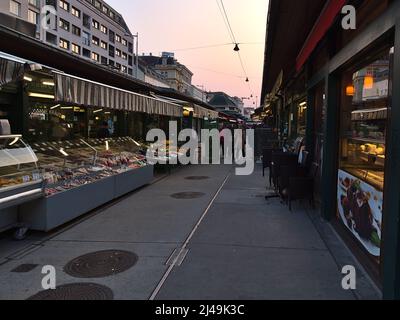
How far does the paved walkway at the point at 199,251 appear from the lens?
3.75 m

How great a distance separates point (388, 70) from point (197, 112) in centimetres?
1418

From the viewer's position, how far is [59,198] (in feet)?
18.9

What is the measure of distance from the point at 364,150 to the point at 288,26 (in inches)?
136

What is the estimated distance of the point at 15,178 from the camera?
5172 millimetres

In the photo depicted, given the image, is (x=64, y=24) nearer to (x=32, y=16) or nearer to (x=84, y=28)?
(x=84, y=28)

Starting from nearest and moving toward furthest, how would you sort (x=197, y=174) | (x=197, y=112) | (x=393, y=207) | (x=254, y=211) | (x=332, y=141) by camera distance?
(x=393, y=207) → (x=332, y=141) → (x=254, y=211) → (x=197, y=174) → (x=197, y=112)

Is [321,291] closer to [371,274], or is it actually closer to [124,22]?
[371,274]

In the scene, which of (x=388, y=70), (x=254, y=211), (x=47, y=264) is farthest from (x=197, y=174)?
(x=388, y=70)

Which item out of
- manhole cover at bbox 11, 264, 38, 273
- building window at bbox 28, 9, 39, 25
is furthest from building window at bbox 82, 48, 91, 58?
manhole cover at bbox 11, 264, 38, 273

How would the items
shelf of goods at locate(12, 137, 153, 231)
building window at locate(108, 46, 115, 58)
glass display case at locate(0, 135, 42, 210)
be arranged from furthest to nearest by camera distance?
1. building window at locate(108, 46, 115, 58)
2. shelf of goods at locate(12, 137, 153, 231)
3. glass display case at locate(0, 135, 42, 210)

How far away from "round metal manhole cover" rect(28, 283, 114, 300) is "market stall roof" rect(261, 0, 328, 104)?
4447 mm

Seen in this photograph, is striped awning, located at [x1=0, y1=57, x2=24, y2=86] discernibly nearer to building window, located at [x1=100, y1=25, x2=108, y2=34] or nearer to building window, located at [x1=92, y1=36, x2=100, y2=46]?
building window, located at [x1=92, y1=36, x2=100, y2=46]

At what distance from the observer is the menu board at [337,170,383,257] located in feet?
13.1

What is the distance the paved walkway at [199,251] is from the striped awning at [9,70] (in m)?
2.23
